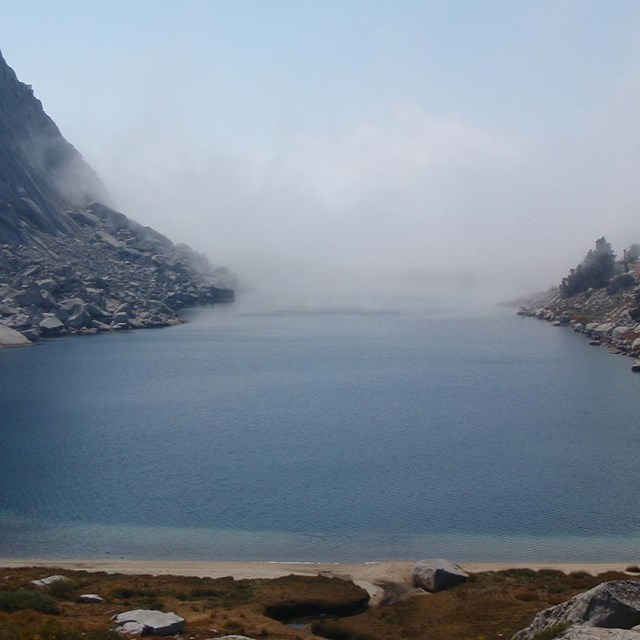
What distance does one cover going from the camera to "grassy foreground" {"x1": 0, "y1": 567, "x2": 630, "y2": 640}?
25.7m

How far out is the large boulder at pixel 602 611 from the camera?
17297 millimetres

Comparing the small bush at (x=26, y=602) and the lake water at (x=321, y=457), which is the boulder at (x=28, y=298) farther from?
the small bush at (x=26, y=602)

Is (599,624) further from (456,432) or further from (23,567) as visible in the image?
(456,432)

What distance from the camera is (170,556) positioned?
124 feet

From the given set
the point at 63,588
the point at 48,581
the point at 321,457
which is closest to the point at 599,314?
the point at 321,457

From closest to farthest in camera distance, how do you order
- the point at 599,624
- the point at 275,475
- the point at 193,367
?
the point at 599,624, the point at 275,475, the point at 193,367

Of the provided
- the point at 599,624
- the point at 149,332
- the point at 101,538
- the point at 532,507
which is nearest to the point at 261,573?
the point at 101,538

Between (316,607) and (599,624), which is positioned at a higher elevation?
(599,624)

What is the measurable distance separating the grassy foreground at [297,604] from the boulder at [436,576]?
1.87 feet

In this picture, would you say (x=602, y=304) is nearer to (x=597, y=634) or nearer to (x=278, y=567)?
(x=278, y=567)

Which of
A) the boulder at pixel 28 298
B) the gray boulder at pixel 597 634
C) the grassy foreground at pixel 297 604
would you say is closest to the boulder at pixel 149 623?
the grassy foreground at pixel 297 604

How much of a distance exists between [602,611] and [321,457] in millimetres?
35891

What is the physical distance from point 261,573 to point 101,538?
32.1ft

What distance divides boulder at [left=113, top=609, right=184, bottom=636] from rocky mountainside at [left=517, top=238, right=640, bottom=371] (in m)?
92.3
